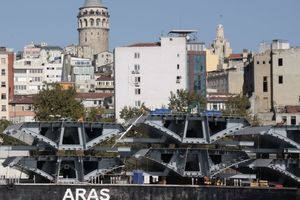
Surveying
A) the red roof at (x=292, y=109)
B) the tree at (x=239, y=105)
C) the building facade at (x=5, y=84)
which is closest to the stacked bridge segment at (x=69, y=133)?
the tree at (x=239, y=105)

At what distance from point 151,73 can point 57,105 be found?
18.3 meters

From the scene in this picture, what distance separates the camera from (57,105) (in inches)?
5305

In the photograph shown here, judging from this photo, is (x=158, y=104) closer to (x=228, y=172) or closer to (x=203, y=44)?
(x=203, y=44)

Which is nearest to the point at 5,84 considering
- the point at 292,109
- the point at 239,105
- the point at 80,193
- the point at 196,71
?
the point at 196,71

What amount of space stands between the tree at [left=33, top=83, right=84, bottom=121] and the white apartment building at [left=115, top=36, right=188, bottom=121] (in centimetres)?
1089

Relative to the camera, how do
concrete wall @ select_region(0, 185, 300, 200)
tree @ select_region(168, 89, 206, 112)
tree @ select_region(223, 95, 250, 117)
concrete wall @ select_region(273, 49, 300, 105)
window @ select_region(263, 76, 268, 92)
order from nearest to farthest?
1. concrete wall @ select_region(0, 185, 300, 200)
2. tree @ select_region(168, 89, 206, 112)
3. tree @ select_region(223, 95, 250, 117)
4. concrete wall @ select_region(273, 49, 300, 105)
5. window @ select_region(263, 76, 268, 92)

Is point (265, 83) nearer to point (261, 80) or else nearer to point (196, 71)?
point (261, 80)

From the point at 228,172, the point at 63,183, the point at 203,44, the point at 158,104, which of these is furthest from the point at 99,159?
the point at 203,44

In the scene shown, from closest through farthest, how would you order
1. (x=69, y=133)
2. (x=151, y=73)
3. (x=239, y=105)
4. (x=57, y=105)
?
(x=69, y=133) < (x=57, y=105) < (x=239, y=105) < (x=151, y=73)

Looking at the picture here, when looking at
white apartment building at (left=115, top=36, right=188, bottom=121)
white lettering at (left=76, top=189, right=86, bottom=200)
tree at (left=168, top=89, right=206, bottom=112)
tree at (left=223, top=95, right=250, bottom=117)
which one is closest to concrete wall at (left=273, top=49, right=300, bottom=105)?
tree at (left=223, top=95, right=250, bottom=117)

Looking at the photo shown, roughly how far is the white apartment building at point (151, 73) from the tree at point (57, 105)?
10889 mm

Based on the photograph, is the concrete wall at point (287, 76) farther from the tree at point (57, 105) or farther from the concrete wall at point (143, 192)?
the concrete wall at point (143, 192)

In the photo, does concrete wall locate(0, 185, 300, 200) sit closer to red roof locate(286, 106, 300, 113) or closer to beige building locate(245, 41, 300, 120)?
red roof locate(286, 106, 300, 113)

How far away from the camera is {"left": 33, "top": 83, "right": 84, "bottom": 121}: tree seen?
13062cm
